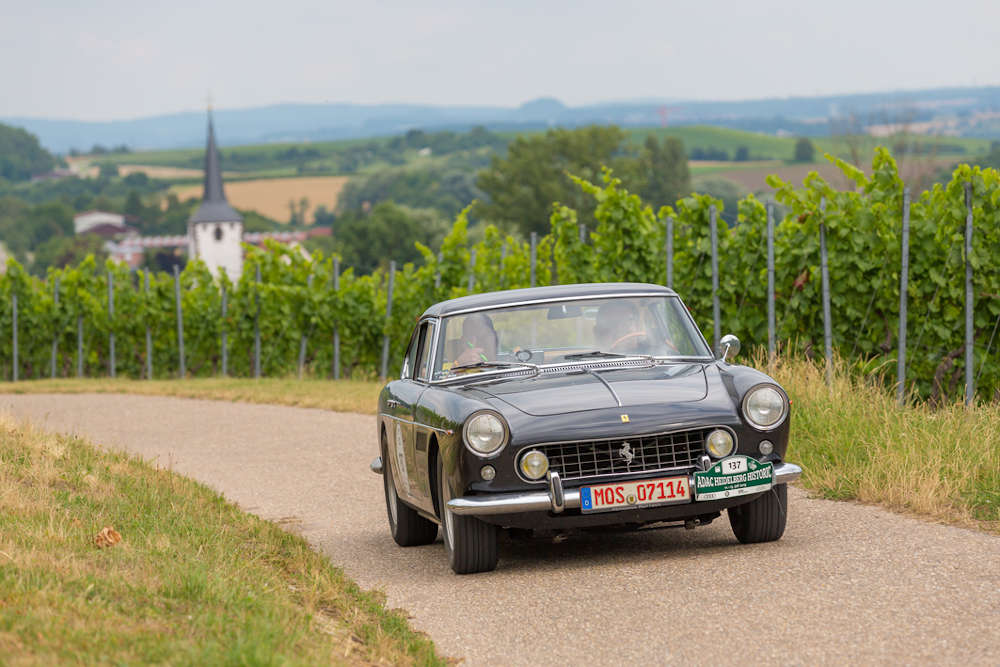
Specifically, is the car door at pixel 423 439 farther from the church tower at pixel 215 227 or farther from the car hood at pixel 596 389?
the church tower at pixel 215 227

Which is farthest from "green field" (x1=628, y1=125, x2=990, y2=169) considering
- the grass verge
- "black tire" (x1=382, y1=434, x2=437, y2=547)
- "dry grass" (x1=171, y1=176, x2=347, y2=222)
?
the grass verge

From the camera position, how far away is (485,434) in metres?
Answer: 6.99

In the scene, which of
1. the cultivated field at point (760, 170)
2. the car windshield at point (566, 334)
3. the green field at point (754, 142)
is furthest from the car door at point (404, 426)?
the green field at point (754, 142)

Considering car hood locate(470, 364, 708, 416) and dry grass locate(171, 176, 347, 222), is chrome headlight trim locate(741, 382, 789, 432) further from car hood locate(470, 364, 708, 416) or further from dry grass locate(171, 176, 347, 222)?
dry grass locate(171, 176, 347, 222)

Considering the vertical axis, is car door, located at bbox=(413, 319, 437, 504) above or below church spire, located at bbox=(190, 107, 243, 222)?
above

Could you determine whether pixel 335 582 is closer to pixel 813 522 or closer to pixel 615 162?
pixel 813 522

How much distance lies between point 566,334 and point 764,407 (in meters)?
1.52

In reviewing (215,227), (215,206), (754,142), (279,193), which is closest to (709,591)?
(215,206)

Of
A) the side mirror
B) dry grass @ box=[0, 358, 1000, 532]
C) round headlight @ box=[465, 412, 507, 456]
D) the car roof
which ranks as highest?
the car roof

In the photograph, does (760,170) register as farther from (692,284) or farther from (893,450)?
(893,450)

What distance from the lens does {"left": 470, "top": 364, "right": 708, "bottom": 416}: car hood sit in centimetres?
713

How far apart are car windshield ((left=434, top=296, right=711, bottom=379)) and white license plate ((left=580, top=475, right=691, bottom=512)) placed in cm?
139

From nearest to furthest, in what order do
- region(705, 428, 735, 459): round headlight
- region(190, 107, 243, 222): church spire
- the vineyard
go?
region(705, 428, 735, 459): round headlight < the vineyard < region(190, 107, 243, 222): church spire

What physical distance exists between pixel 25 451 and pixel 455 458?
4894 mm
